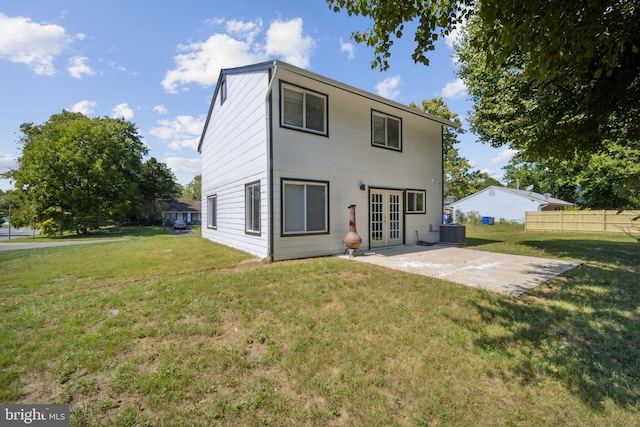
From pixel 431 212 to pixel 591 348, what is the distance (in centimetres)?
868

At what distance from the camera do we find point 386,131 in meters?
9.88

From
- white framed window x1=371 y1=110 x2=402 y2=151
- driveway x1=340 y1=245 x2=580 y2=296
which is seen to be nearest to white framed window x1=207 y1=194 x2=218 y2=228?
driveway x1=340 y1=245 x2=580 y2=296

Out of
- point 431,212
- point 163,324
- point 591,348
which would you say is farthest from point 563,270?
point 163,324

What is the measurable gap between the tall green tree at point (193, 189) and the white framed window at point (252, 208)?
65.0 meters

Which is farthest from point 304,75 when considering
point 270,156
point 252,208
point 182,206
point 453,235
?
point 182,206

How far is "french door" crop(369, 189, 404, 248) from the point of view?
30.6 feet

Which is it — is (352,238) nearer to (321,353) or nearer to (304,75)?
(304,75)

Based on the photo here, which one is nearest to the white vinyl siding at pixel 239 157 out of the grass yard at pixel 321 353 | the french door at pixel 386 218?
the grass yard at pixel 321 353

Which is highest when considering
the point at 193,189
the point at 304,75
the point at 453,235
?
the point at 193,189

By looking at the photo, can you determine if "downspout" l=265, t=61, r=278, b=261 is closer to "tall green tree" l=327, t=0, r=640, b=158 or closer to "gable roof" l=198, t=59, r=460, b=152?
"gable roof" l=198, t=59, r=460, b=152

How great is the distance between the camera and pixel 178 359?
268cm

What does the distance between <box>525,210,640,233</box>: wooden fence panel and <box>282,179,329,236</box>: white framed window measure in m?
19.2

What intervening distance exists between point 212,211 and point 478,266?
37.0 feet

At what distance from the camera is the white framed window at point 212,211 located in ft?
40.1
